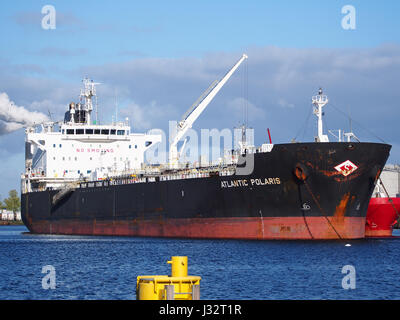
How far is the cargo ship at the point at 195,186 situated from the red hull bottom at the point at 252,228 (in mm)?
48

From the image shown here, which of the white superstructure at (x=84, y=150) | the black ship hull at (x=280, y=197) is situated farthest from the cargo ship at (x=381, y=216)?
the white superstructure at (x=84, y=150)

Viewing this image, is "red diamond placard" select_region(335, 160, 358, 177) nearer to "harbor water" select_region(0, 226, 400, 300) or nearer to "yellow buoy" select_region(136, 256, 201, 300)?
"harbor water" select_region(0, 226, 400, 300)

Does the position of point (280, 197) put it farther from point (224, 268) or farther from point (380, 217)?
point (380, 217)

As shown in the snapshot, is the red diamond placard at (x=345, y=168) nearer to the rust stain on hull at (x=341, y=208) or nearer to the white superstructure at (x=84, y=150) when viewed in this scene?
the rust stain on hull at (x=341, y=208)

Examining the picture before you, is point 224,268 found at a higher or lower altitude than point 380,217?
lower

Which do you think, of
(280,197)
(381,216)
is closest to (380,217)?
(381,216)

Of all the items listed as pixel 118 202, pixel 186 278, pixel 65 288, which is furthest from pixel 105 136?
pixel 186 278

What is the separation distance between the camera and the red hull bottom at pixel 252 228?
104ft

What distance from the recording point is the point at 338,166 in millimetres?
31359

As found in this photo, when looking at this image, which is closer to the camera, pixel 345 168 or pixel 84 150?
pixel 345 168

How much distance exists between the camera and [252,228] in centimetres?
3331

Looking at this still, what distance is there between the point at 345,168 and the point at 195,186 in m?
8.69
